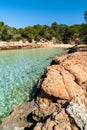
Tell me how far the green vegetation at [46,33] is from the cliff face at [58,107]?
67043 mm

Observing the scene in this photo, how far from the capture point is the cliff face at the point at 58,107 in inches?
324

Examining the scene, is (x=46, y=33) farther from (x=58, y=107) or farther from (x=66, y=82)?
(x=58, y=107)

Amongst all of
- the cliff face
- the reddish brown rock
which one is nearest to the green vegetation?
the reddish brown rock

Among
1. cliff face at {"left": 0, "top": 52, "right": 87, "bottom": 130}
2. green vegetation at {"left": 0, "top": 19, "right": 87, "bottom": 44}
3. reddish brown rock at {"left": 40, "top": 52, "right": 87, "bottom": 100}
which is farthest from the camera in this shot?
green vegetation at {"left": 0, "top": 19, "right": 87, "bottom": 44}

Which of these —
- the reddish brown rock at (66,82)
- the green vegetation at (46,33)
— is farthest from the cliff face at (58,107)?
the green vegetation at (46,33)

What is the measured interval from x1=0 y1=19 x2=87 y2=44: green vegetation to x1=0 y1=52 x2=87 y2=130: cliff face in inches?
2639

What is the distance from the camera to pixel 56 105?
1073 cm

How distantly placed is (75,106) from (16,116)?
12.9 ft

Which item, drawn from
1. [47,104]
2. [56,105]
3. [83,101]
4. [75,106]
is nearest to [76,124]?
[75,106]

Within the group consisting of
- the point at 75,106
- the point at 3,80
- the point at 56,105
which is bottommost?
the point at 3,80

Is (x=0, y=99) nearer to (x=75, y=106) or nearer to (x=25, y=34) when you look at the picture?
(x=75, y=106)

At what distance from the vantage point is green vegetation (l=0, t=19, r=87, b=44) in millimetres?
82500

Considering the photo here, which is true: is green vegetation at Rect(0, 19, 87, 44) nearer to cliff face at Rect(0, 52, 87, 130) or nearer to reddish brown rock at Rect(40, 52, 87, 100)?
reddish brown rock at Rect(40, 52, 87, 100)

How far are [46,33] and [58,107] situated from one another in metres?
89.7
